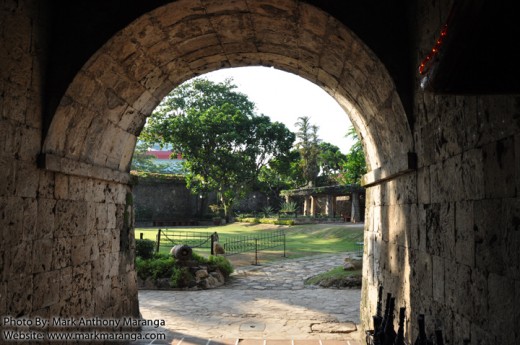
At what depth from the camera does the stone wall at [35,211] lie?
350 cm

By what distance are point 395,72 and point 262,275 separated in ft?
28.7

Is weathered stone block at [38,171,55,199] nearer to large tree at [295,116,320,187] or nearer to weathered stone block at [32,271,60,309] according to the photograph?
weathered stone block at [32,271,60,309]

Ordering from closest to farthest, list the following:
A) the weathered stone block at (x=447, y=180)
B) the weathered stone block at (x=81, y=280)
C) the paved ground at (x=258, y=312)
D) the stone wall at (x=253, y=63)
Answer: the stone wall at (x=253, y=63) → the weathered stone block at (x=447, y=180) → the weathered stone block at (x=81, y=280) → the paved ground at (x=258, y=312)

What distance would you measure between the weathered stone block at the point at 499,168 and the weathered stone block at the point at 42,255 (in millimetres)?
3886

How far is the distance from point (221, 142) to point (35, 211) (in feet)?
73.5

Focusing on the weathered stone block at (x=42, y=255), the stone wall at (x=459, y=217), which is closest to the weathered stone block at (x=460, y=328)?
the stone wall at (x=459, y=217)

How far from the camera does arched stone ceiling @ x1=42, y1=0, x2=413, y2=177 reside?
4172mm

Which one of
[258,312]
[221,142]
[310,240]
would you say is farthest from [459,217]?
[221,142]

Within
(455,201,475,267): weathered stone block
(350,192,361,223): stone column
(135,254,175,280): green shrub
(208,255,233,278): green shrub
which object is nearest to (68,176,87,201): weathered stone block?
(455,201,475,267): weathered stone block

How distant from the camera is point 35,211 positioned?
389 centimetres

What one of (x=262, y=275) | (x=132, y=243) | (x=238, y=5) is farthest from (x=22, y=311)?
(x=262, y=275)

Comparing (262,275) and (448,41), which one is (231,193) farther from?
(448,41)

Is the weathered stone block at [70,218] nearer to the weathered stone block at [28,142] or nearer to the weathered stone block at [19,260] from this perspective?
the weathered stone block at [19,260]

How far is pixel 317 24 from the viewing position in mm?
4238
